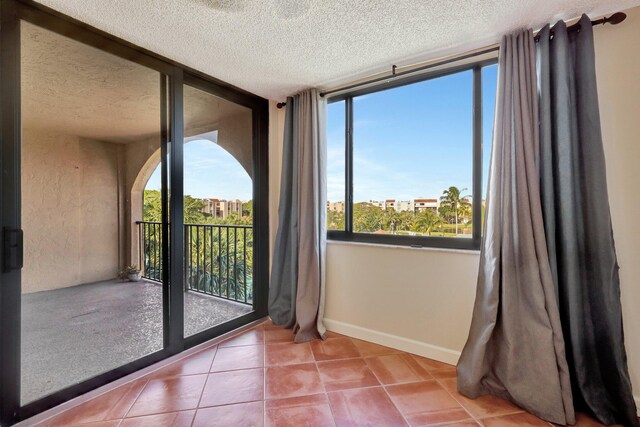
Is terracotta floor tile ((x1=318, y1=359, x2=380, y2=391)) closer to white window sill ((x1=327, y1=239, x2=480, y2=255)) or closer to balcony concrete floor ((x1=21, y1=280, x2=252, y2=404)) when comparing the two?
white window sill ((x1=327, y1=239, x2=480, y2=255))

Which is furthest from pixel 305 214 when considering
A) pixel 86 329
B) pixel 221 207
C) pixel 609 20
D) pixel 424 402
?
pixel 609 20

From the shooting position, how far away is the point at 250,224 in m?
2.74

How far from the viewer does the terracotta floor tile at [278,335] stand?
2.33 metres

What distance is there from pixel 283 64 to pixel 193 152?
99 cm

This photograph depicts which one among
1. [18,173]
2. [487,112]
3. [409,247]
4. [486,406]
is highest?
[487,112]

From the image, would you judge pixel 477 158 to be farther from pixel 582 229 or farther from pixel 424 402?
pixel 424 402

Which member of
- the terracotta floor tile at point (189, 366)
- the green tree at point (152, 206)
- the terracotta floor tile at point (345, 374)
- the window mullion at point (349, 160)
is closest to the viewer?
the terracotta floor tile at point (345, 374)

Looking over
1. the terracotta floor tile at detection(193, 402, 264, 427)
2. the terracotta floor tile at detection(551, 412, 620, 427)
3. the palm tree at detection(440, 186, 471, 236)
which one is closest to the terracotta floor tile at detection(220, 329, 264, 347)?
the terracotta floor tile at detection(193, 402, 264, 427)

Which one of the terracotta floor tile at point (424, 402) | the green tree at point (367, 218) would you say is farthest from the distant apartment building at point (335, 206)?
the terracotta floor tile at point (424, 402)

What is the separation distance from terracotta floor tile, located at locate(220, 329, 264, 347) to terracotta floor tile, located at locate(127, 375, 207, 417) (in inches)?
18.3

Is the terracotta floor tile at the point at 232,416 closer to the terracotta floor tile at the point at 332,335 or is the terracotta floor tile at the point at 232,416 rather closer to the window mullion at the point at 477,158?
the terracotta floor tile at the point at 332,335

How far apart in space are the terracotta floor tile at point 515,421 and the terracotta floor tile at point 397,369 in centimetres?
41

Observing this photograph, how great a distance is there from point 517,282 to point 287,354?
5.43 ft

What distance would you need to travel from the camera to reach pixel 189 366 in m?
1.94
